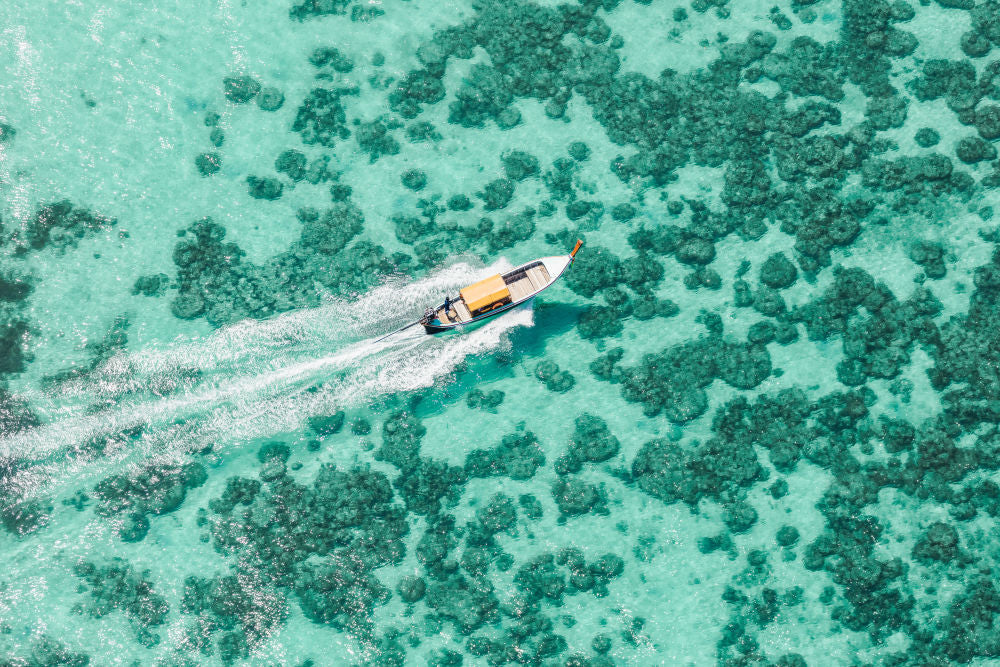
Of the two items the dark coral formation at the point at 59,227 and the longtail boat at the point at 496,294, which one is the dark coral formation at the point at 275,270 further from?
the dark coral formation at the point at 59,227

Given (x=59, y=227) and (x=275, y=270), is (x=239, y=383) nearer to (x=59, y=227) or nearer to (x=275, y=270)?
(x=275, y=270)

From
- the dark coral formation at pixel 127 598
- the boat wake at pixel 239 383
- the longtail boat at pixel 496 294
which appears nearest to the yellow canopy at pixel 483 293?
the longtail boat at pixel 496 294

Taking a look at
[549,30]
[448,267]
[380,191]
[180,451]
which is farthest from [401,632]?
[549,30]

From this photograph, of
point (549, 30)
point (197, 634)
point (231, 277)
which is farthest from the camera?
point (549, 30)

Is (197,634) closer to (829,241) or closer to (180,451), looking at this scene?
(180,451)

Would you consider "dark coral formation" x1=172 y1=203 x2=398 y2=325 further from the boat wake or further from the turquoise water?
the boat wake

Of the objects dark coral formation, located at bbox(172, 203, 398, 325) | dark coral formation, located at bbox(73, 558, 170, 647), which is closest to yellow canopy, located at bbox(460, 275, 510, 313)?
dark coral formation, located at bbox(172, 203, 398, 325)

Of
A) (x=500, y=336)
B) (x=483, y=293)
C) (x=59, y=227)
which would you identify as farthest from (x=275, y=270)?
(x=500, y=336)
